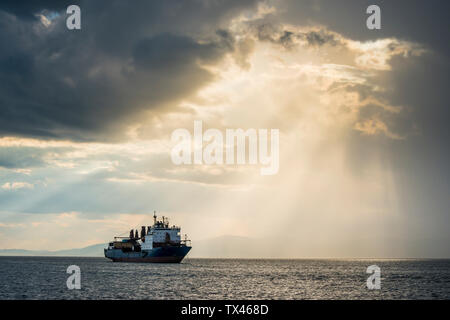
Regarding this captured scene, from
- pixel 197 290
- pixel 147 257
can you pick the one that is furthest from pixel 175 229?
pixel 197 290

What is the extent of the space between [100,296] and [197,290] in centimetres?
1432
